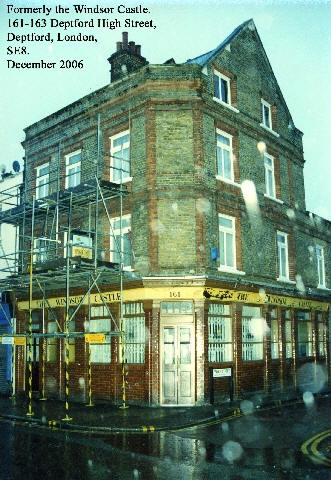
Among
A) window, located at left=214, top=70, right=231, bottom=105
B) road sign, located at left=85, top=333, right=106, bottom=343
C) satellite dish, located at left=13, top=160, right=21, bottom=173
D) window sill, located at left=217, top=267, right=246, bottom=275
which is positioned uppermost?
window, located at left=214, top=70, right=231, bottom=105

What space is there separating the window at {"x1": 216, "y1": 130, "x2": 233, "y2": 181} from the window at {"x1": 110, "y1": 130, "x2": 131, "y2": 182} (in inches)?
135

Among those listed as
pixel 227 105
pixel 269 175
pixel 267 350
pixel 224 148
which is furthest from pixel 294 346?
pixel 227 105

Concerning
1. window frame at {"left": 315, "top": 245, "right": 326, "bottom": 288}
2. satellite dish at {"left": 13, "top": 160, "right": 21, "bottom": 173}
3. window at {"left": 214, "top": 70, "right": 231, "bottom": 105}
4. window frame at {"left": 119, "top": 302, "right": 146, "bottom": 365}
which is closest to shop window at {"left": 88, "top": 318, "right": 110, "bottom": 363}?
window frame at {"left": 119, "top": 302, "right": 146, "bottom": 365}

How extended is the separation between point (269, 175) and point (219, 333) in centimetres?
815

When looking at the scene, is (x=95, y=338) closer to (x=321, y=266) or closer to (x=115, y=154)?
(x=115, y=154)

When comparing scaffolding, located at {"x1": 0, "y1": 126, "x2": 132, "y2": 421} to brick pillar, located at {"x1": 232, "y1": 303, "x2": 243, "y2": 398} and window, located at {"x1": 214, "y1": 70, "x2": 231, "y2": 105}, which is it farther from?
window, located at {"x1": 214, "y1": 70, "x2": 231, "y2": 105}

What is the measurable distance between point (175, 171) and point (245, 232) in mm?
4143

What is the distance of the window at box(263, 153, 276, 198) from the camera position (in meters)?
20.6

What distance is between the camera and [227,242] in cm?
1773

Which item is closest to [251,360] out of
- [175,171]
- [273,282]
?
[273,282]

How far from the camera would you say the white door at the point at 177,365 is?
15.2 meters

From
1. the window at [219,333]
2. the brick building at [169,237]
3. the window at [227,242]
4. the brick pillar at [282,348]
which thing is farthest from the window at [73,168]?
the brick pillar at [282,348]

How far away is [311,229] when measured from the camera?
23.6 metres

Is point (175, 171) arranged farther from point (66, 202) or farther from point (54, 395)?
point (54, 395)
